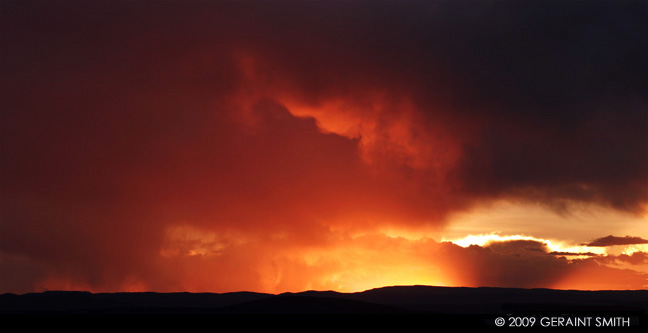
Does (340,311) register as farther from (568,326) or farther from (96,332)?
(96,332)

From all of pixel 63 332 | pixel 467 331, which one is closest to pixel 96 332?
pixel 63 332

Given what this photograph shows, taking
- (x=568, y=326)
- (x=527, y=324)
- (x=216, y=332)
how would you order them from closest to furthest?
(x=216, y=332), (x=527, y=324), (x=568, y=326)

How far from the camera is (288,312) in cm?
19525

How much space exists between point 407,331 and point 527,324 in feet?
68.1

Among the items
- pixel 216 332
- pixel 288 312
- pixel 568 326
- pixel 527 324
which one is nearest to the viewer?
pixel 216 332

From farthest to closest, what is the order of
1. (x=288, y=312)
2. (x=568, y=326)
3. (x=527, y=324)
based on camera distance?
(x=288, y=312), (x=568, y=326), (x=527, y=324)

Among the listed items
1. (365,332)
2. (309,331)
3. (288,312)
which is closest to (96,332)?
(309,331)

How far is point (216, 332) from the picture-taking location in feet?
285

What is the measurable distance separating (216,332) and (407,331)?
25.4 m

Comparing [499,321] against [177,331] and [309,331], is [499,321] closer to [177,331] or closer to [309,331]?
[309,331]

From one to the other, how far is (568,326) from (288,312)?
101 meters

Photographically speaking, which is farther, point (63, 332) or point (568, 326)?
point (568, 326)

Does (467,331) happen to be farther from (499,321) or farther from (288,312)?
(288,312)

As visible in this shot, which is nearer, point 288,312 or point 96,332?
point 96,332
